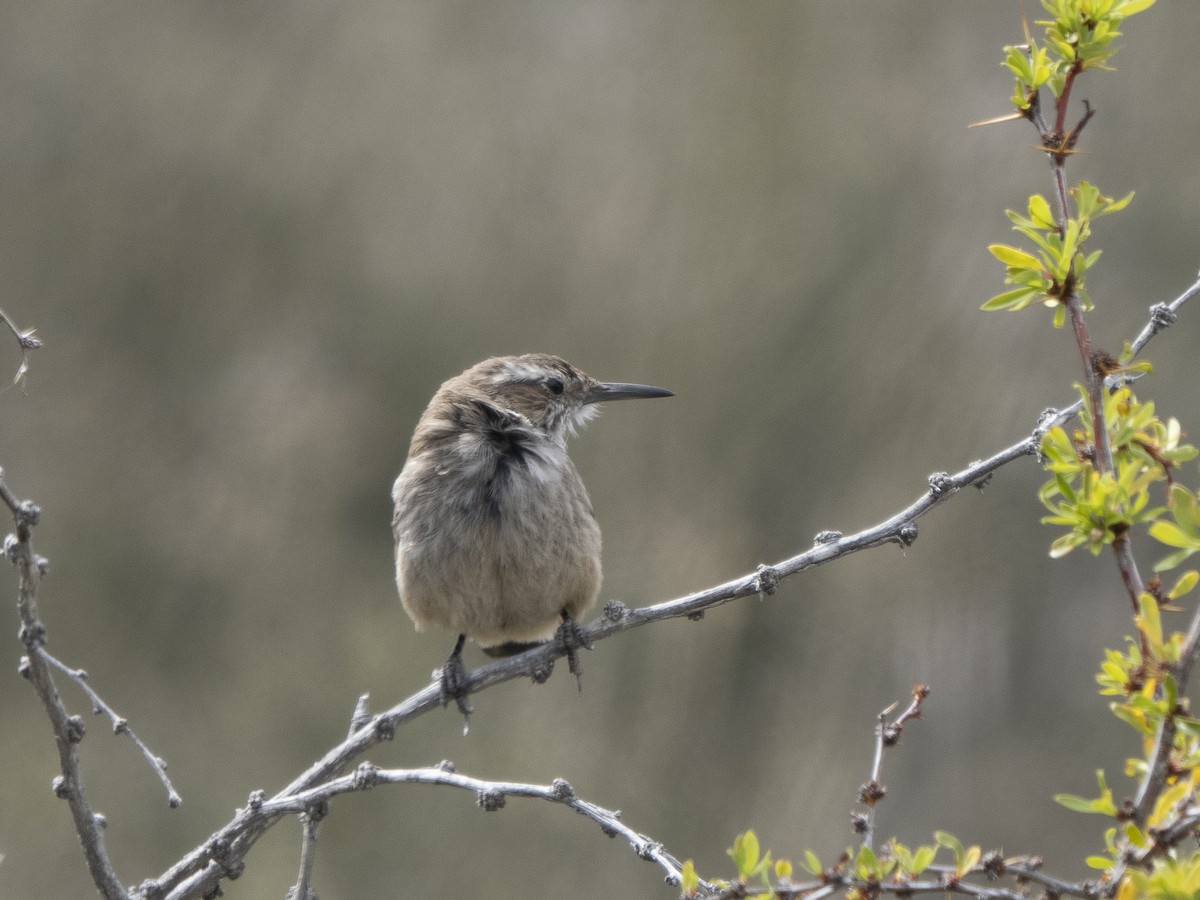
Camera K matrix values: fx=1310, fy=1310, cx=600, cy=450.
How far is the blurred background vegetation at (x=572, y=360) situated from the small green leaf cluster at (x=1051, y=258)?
6.69 m

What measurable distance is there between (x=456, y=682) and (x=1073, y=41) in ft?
A: 10.5

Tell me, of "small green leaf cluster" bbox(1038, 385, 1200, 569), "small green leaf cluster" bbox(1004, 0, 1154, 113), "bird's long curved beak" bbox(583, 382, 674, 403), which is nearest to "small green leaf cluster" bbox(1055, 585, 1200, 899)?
"small green leaf cluster" bbox(1038, 385, 1200, 569)

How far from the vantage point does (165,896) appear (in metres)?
3.11

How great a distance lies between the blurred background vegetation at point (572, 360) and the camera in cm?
913

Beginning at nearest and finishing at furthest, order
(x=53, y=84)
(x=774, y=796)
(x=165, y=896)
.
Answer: (x=165, y=896), (x=774, y=796), (x=53, y=84)

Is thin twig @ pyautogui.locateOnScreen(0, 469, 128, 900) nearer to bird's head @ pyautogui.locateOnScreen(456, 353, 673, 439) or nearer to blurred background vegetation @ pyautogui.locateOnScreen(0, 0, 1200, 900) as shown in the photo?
bird's head @ pyautogui.locateOnScreen(456, 353, 673, 439)

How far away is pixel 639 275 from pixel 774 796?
4086 mm

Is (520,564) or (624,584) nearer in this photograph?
(520,564)

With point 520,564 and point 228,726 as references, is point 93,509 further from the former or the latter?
point 520,564

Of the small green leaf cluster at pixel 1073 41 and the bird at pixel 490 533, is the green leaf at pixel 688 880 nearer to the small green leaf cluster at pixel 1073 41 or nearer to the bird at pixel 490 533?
the small green leaf cluster at pixel 1073 41

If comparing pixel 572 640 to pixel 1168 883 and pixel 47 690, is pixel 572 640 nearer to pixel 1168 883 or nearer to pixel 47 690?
pixel 47 690

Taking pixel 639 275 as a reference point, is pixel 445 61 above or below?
above

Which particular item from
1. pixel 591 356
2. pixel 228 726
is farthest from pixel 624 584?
pixel 228 726

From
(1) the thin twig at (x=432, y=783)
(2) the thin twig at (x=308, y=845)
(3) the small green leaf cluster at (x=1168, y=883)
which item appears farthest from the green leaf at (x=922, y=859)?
(2) the thin twig at (x=308, y=845)
